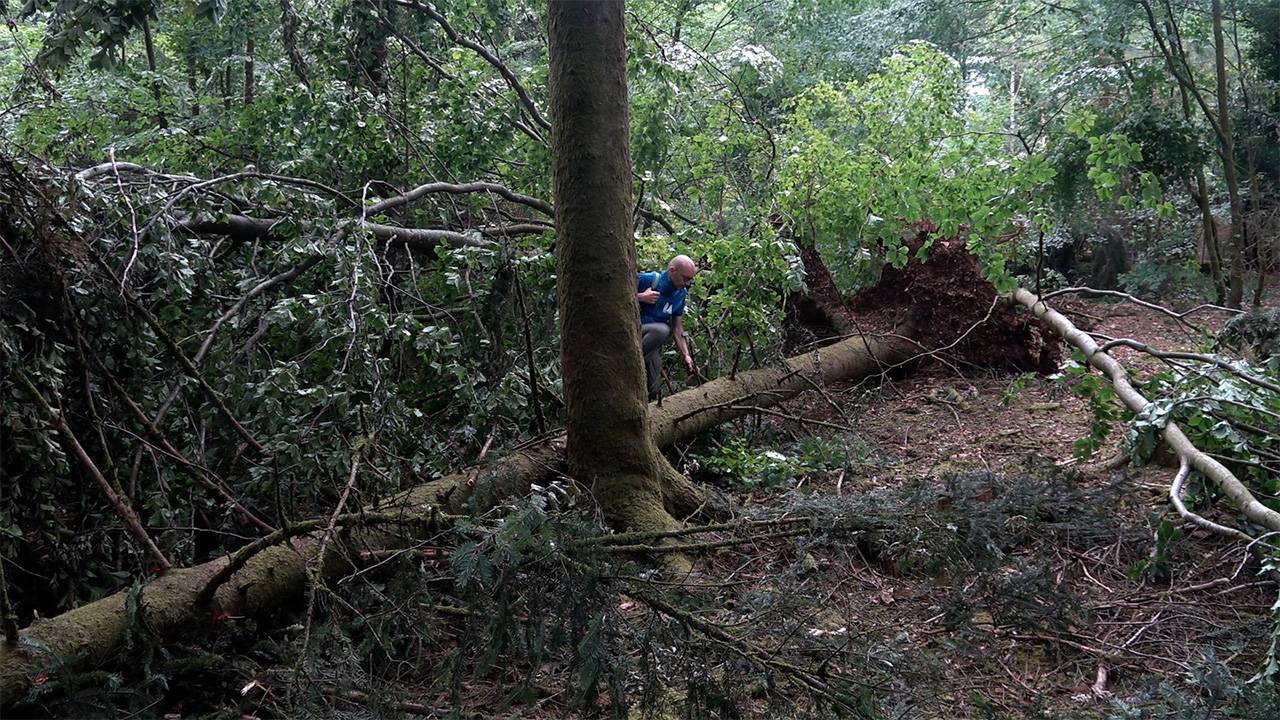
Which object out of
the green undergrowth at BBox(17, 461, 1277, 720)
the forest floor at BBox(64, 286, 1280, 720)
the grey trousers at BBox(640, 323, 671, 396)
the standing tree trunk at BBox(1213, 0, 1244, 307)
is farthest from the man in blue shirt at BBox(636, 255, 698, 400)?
the standing tree trunk at BBox(1213, 0, 1244, 307)

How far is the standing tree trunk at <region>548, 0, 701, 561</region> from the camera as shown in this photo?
4.25 m

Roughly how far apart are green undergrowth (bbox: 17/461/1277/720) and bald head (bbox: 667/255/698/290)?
3040 mm

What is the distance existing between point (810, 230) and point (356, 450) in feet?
16.7

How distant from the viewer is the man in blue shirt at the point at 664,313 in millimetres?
6590

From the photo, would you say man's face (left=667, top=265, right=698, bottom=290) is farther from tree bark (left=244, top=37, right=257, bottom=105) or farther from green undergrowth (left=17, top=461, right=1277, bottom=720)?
tree bark (left=244, top=37, right=257, bottom=105)

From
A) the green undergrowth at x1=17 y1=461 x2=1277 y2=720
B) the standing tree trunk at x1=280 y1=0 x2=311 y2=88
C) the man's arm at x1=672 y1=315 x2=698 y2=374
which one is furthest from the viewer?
the standing tree trunk at x1=280 y1=0 x2=311 y2=88

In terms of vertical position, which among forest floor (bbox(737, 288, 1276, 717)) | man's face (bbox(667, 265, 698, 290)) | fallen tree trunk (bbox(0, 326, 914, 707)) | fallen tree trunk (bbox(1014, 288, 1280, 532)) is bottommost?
forest floor (bbox(737, 288, 1276, 717))

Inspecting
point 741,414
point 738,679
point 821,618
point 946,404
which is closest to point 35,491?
point 738,679

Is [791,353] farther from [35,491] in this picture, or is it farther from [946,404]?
[35,491]

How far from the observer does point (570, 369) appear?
4387 millimetres

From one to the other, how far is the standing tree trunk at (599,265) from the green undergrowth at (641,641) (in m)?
0.82

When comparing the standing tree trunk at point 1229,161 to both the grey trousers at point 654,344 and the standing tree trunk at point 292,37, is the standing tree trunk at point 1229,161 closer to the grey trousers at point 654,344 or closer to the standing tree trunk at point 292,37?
the grey trousers at point 654,344

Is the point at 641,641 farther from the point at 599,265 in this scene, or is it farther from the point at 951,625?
the point at 599,265

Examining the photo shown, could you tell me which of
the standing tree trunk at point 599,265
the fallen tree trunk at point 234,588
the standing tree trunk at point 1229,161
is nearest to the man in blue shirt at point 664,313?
the fallen tree trunk at point 234,588
